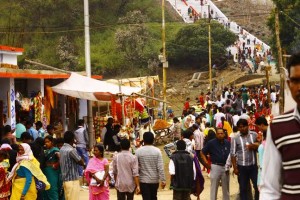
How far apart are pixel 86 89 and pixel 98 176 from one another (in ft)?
32.8

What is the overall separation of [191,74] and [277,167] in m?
59.5

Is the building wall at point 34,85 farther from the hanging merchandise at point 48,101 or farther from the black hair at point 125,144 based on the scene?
the black hair at point 125,144

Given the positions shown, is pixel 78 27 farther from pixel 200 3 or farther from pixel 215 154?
pixel 215 154

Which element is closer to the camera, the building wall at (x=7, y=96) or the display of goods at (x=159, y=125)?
the building wall at (x=7, y=96)

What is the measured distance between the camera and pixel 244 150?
38.7 feet

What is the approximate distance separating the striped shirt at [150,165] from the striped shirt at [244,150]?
122 centimetres

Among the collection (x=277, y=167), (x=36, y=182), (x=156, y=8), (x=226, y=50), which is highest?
(x=156, y=8)

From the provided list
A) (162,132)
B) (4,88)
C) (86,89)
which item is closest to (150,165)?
(4,88)

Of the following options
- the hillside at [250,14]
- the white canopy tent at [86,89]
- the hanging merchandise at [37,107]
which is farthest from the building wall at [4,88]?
the hillside at [250,14]

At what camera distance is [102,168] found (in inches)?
452

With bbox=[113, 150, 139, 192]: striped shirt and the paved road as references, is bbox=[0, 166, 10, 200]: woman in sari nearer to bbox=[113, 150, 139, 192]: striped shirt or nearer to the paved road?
bbox=[113, 150, 139, 192]: striped shirt

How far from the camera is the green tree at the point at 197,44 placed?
62656 millimetres

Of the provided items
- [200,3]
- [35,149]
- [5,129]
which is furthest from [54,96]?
[200,3]

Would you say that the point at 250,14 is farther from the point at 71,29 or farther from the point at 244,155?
the point at 244,155
